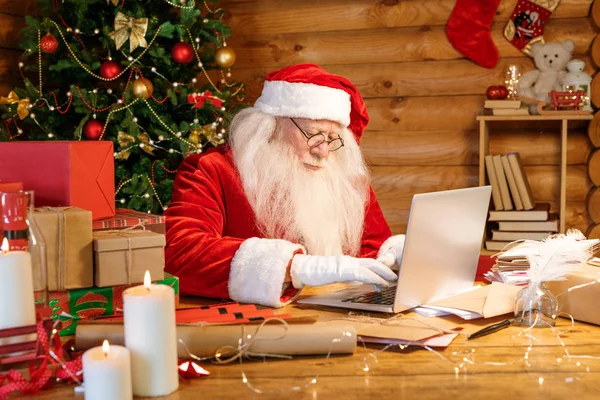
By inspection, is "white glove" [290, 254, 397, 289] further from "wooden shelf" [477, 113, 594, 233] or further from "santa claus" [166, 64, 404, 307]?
"wooden shelf" [477, 113, 594, 233]

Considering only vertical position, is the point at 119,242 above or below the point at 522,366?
above

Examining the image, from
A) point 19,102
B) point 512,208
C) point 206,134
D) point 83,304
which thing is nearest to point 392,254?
point 83,304

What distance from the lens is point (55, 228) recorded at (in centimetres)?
141

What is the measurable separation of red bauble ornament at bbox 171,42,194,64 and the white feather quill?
7.48 feet

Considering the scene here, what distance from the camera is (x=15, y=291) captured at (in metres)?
1.16

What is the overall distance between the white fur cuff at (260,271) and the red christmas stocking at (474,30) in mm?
2477

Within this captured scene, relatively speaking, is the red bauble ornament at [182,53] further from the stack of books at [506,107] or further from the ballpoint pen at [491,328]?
the ballpoint pen at [491,328]

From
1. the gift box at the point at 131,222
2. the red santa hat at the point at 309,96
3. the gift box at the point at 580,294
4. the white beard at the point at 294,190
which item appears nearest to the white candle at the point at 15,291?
the gift box at the point at 131,222

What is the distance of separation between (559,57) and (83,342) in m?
3.21

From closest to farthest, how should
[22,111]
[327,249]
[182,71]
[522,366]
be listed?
[522,366] → [327,249] → [22,111] → [182,71]

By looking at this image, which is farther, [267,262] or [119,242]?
[267,262]

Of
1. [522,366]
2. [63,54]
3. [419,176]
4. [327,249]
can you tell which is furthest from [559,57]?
[522,366]

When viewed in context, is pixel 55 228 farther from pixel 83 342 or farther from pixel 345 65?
pixel 345 65

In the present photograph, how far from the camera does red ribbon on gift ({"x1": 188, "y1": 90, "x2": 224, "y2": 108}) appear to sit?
3.44 m
